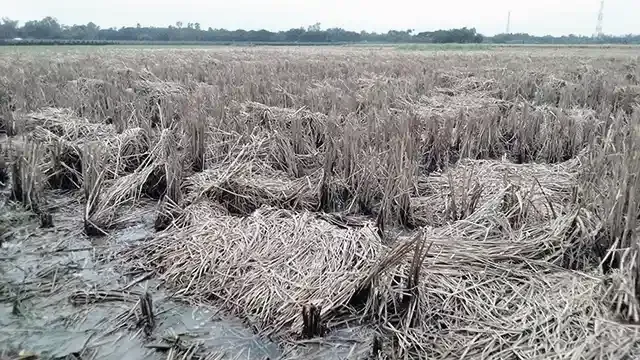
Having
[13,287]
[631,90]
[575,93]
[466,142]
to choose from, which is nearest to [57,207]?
[13,287]

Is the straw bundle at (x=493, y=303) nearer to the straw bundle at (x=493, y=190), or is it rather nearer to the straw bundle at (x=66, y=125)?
the straw bundle at (x=493, y=190)

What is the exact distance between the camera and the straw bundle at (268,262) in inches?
86.0

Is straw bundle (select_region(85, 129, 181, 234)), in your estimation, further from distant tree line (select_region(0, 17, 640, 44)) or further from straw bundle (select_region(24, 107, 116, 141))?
distant tree line (select_region(0, 17, 640, 44))

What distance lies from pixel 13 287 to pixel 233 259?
3.81ft

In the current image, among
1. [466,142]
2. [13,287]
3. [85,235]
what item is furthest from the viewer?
[466,142]

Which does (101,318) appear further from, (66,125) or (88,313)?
(66,125)

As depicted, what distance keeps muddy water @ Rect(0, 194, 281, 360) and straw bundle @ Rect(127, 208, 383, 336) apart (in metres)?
0.13

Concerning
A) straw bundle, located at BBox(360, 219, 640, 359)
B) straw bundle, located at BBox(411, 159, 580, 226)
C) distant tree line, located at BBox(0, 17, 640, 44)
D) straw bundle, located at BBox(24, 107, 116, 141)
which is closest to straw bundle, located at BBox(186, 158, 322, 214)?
straw bundle, located at BBox(411, 159, 580, 226)

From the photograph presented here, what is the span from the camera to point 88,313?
2172 millimetres

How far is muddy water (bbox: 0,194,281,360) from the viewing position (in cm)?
193

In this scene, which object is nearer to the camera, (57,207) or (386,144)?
(57,207)

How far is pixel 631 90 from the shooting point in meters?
7.55

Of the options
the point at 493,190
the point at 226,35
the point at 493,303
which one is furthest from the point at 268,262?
the point at 226,35

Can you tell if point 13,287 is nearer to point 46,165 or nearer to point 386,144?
point 46,165
